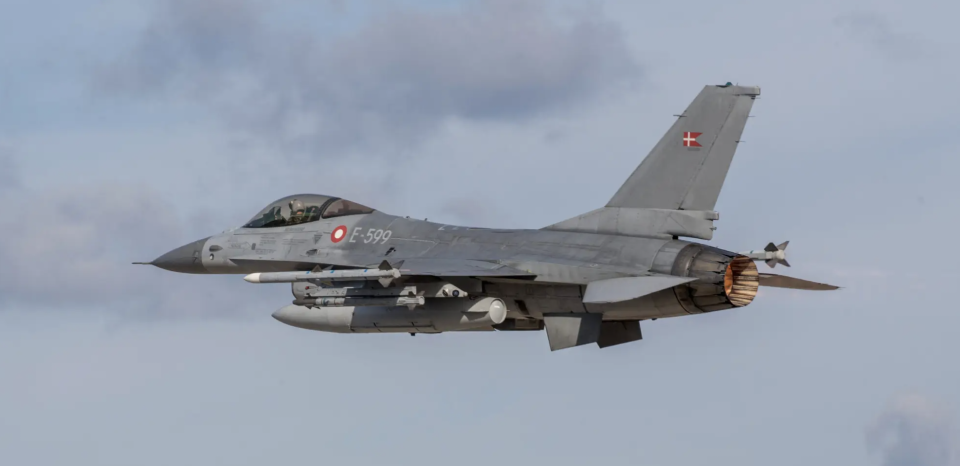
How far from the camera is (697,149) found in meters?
27.0

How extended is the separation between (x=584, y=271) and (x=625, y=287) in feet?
3.32

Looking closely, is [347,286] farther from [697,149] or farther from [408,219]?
[697,149]

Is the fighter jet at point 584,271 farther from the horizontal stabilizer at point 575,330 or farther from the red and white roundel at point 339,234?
the red and white roundel at point 339,234

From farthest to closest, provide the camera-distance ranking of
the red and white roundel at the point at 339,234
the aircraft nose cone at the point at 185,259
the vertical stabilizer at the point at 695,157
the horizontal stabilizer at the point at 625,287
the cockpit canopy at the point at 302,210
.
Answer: the aircraft nose cone at the point at 185,259
the cockpit canopy at the point at 302,210
the red and white roundel at the point at 339,234
the vertical stabilizer at the point at 695,157
the horizontal stabilizer at the point at 625,287

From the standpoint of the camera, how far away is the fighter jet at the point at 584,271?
1014 inches

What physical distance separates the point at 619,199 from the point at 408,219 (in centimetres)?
426

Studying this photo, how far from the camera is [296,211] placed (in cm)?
3061

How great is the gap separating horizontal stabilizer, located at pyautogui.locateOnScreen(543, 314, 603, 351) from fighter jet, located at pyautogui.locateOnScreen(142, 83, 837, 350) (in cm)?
2

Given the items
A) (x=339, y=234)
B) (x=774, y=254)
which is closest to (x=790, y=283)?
(x=774, y=254)

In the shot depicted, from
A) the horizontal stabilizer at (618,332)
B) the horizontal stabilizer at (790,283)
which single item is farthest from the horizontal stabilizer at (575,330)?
the horizontal stabilizer at (790,283)

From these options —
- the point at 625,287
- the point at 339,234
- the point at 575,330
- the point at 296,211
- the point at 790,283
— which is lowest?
the point at 575,330

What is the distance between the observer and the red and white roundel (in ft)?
→ 97.6

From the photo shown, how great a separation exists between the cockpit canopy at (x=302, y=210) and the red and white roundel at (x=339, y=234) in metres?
0.38

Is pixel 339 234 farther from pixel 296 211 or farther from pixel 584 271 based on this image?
pixel 584 271
